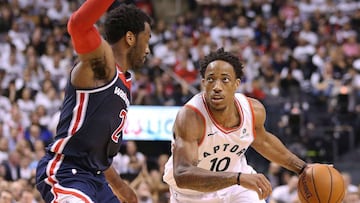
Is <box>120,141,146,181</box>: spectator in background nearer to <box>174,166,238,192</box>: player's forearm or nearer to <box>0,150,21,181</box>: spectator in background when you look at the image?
<box>0,150,21,181</box>: spectator in background

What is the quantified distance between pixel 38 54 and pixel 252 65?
4438 millimetres

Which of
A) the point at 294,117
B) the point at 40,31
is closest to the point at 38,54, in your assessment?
the point at 40,31

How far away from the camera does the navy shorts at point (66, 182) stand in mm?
4539

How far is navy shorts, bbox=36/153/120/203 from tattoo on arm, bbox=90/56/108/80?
59 centimetres

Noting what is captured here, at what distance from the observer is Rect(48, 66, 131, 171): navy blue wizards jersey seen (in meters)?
4.55

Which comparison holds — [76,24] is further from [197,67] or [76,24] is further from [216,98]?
[197,67]

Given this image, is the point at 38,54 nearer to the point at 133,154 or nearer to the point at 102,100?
the point at 133,154

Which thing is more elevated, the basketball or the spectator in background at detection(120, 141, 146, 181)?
the basketball

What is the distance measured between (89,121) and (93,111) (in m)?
0.07

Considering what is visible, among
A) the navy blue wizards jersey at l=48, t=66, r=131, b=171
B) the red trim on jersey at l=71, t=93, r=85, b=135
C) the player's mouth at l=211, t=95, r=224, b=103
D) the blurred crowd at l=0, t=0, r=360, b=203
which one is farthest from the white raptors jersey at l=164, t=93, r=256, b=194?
the blurred crowd at l=0, t=0, r=360, b=203

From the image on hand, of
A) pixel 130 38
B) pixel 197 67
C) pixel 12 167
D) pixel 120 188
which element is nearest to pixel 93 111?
pixel 130 38

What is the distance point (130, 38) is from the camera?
15.9 feet

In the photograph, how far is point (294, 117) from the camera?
1341 cm

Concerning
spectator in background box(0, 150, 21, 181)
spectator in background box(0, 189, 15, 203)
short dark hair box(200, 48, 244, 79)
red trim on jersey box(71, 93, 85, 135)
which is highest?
short dark hair box(200, 48, 244, 79)
